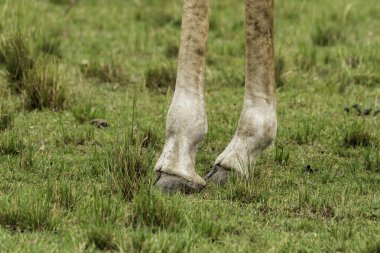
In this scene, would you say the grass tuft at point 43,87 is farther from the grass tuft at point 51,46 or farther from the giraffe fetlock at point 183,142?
the giraffe fetlock at point 183,142

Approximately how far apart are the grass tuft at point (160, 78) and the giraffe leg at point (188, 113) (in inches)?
109

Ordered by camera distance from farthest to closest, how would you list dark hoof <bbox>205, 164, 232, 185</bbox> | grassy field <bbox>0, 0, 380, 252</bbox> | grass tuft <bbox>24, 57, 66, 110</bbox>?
grass tuft <bbox>24, 57, 66, 110</bbox> < dark hoof <bbox>205, 164, 232, 185</bbox> < grassy field <bbox>0, 0, 380, 252</bbox>

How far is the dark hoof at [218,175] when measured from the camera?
4.82 metres

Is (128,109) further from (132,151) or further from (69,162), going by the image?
(132,151)

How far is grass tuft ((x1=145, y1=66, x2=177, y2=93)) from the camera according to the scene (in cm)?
764

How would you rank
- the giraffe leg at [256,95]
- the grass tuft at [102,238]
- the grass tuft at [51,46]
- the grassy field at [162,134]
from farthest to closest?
the grass tuft at [51,46] < the giraffe leg at [256,95] < the grassy field at [162,134] < the grass tuft at [102,238]

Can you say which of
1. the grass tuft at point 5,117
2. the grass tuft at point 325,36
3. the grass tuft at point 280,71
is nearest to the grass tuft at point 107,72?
the grass tuft at point 280,71

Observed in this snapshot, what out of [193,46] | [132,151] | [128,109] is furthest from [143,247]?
[128,109]

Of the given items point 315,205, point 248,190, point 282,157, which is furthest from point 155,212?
point 282,157

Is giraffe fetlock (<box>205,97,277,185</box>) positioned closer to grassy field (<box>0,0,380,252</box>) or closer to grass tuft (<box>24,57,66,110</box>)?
grassy field (<box>0,0,380,252</box>)

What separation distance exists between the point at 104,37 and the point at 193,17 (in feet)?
14.8

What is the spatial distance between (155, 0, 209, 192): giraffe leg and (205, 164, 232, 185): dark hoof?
0.43 feet

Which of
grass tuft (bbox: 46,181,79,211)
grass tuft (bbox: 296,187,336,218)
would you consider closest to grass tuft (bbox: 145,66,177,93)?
grass tuft (bbox: 296,187,336,218)

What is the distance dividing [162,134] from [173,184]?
151 cm
